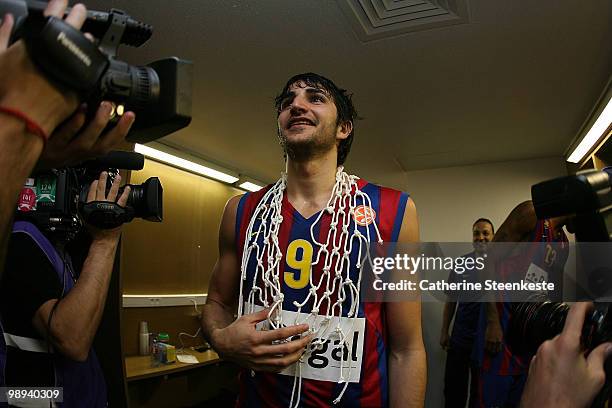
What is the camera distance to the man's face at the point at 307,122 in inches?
52.5

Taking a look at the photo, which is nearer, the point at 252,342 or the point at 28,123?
the point at 28,123

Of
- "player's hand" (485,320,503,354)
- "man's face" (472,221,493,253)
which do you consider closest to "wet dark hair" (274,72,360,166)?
"player's hand" (485,320,503,354)

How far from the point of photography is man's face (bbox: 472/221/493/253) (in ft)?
12.0

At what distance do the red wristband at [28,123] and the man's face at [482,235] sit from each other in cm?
358

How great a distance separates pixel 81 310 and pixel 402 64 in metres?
2.02

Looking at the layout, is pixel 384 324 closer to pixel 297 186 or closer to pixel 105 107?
pixel 297 186

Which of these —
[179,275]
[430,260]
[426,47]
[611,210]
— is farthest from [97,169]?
[430,260]

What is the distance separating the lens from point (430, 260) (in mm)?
4199

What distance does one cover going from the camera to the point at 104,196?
118 centimetres

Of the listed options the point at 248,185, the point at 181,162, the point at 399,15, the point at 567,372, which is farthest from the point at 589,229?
the point at 248,185

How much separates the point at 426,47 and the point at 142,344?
2.92 metres

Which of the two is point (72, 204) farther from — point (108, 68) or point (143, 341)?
point (143, 341)

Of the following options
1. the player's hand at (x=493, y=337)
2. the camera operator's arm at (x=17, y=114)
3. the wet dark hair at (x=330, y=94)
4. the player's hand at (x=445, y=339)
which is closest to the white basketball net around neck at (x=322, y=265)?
the wet dark hair at (x=330, y=94)

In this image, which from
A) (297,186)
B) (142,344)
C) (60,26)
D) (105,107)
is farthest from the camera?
(142,344)
